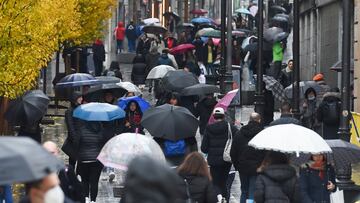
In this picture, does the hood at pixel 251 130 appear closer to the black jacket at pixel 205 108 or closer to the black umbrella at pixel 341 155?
the black umbrella at pixel 341 155

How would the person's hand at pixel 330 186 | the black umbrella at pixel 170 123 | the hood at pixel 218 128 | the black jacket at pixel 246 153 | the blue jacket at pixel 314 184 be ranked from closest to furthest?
the blue jacket at pixel 314 184, the person's hand at pixel 330 186, the black jacket at pixel 246 153, the black umbrella at pixel 170 123, the hood at pixel 218 128

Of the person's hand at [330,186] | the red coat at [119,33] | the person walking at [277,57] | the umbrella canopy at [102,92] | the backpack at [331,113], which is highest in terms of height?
the red coat at [119,33]

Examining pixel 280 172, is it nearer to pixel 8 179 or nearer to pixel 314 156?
pixel 314 156

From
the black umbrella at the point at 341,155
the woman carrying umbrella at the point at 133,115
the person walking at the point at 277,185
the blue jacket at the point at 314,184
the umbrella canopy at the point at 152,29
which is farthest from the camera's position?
the umbrella canopy at the point at 152,29

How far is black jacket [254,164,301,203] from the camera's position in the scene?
13.7 m

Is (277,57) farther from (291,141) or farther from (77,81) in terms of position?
(291,141)

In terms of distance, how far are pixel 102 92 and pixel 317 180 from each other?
42.3 feet

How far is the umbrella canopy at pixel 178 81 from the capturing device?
96.8 feet

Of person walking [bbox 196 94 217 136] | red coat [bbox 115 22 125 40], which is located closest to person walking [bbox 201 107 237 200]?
person walking [bbox 196 94 217 136]

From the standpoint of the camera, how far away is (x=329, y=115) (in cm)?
2480

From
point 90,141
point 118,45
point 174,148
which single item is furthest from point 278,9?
point 174,148

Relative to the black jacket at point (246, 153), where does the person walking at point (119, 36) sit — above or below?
above

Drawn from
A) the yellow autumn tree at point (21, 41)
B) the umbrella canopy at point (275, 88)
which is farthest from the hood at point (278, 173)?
the umbrella canopy at point (275, 88)

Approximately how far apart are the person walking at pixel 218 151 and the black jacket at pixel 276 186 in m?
5.82
